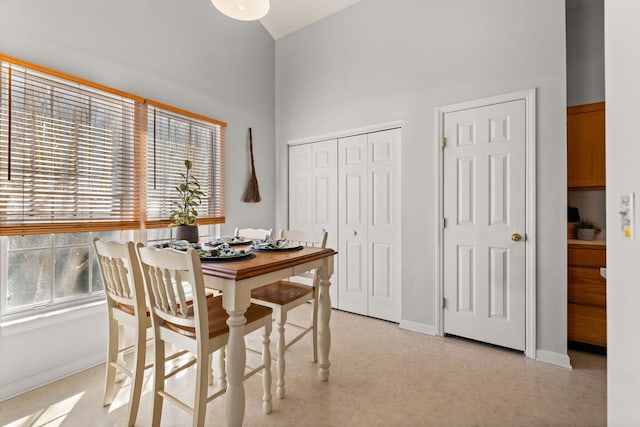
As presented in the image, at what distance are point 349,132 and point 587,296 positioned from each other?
2.57 m

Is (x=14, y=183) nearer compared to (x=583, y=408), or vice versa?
(x=583, y=408)

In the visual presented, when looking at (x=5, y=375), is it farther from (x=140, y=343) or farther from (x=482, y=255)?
(x=482, y=255)

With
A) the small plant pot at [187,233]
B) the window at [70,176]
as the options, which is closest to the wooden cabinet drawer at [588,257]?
the small plant pot at [187,233]

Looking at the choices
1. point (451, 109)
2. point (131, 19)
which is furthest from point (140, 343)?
point (451, 109)

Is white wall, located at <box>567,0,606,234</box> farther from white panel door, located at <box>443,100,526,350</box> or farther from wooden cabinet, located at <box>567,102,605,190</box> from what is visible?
white panel door, located at <box>443,100,526,350</box>

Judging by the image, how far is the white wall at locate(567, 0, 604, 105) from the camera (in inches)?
107

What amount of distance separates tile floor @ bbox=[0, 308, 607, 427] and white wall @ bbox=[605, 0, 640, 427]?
0.90 meters

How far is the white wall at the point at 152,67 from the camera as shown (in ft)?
6.29

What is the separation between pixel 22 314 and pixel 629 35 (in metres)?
3.20

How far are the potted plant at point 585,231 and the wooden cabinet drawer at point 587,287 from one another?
1.11 feet

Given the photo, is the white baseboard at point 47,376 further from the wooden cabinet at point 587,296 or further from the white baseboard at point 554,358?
the wooden cabinet at point 587,296

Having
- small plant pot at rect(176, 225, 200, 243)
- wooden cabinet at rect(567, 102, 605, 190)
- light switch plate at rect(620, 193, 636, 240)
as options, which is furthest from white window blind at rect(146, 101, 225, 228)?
wooden cabinet at rect(567, 102, 605, 190)

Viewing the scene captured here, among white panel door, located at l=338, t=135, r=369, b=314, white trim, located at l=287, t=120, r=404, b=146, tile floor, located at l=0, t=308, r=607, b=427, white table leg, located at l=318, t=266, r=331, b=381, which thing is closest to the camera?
tile floor, located at l=0, t=308, r=607, b=427

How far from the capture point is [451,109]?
2645 mm
